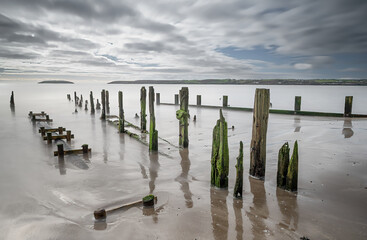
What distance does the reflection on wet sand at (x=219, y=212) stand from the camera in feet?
15.4

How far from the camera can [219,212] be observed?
5449 millimetres

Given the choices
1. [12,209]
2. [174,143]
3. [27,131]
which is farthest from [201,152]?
[27,131]

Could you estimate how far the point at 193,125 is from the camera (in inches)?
714

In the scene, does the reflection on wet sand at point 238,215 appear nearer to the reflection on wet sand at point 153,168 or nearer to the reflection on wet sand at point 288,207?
the reflection on wet sand at point 288,207

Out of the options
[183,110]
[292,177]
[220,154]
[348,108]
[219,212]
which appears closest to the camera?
[219,212]

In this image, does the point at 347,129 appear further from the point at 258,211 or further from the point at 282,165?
the point at 258,211

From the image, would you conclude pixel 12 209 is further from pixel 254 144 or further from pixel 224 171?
pixel 254 144

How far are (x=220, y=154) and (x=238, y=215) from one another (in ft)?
5.48

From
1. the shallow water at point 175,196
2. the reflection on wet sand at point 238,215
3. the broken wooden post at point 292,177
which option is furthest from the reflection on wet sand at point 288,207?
the reflection on wet sand at point 238,215

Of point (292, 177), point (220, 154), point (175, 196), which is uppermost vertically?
point (220, 154)

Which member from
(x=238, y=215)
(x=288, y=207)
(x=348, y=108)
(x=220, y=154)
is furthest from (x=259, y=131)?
(x=348, y=108)

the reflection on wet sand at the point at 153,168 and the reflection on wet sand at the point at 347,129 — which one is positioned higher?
the reflection on wet sand at the point at 347,129

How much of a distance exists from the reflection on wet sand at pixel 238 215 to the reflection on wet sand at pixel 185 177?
111 centimetres

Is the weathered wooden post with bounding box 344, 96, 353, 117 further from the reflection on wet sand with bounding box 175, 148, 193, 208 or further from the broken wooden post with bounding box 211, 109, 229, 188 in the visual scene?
the broken wooden post with bounding box 211, 109, 229, 188
